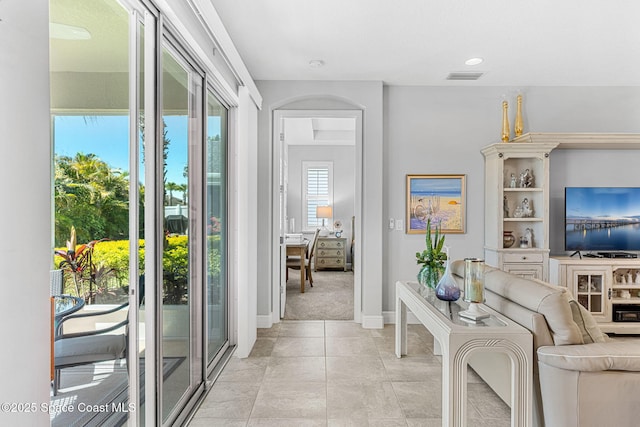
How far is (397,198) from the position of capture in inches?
A: 155

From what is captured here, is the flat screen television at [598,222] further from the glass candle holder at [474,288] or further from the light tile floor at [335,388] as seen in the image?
the glass candle holder at [474,288]

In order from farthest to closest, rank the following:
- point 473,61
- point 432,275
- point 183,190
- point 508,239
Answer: point 508,239 < point 473,61 < point 432,275 < point 183,190

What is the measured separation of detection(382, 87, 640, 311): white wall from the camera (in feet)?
12.8

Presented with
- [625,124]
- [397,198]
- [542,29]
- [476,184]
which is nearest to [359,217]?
[397,198]

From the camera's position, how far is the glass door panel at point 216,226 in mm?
2646

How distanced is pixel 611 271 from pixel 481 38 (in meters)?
2.65

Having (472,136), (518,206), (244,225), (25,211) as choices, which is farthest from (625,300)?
(25,211)

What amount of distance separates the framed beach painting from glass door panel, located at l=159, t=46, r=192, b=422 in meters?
2.55

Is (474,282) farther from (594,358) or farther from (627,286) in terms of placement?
(627,286)

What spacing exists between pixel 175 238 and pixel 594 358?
7.25 ft

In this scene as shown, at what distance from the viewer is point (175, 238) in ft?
6.65

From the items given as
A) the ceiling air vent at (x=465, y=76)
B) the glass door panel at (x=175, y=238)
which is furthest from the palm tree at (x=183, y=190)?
the ceiling air vent at (x=465, y=76)

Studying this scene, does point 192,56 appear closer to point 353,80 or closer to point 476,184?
point 353,80

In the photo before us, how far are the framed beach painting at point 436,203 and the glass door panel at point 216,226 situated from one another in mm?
2061
